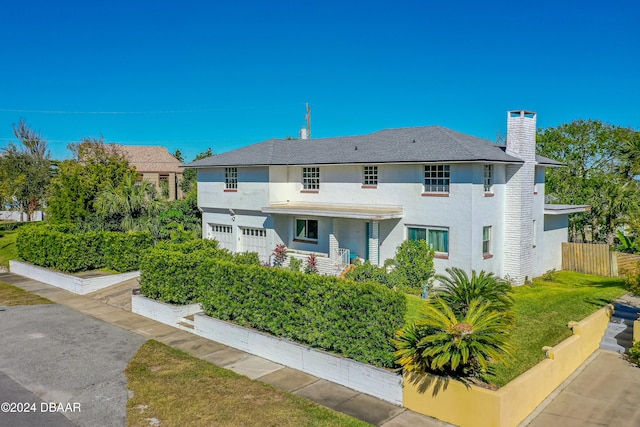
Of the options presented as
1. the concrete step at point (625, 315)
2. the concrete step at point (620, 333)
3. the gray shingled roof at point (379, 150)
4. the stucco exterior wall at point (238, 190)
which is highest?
the gray shingled roof at point (379, 150)

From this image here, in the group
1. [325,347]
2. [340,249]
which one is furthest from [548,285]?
[325,347]

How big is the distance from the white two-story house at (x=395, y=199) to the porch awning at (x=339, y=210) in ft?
0.19

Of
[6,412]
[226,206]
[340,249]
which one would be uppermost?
[226,206]

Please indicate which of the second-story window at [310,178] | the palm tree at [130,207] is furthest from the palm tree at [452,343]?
the palm tree at [130,207]

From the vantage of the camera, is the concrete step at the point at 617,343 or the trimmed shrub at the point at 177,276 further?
the trimmed shrub at the point at 177,276

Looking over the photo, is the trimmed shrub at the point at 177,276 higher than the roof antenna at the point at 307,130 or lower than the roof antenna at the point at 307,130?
lower

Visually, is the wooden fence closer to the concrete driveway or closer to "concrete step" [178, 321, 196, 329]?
"concrete step" [178, 321, 196, 329]

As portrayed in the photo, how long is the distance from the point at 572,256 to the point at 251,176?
1898cm

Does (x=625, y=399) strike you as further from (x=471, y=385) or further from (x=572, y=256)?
(x=572, y=256)

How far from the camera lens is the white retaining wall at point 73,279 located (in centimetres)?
2344

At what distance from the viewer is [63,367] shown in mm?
13836

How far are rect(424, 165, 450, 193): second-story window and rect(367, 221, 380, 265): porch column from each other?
2949mm

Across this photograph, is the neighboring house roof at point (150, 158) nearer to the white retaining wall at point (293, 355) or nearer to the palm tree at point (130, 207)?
the palm tree at point (130, 207)

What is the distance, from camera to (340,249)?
82.9ft
